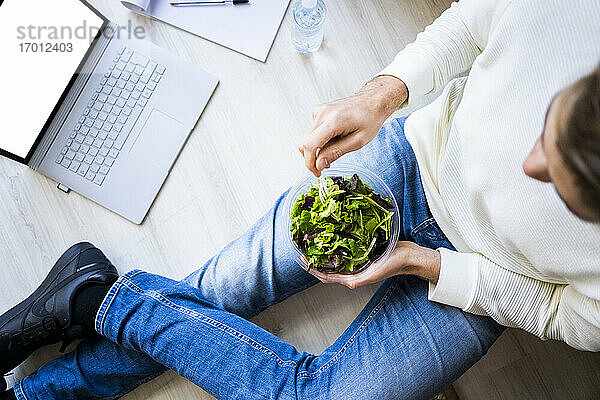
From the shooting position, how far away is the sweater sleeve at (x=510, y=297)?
892 millimetres

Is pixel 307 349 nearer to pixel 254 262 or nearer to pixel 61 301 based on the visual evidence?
pixel 254 262

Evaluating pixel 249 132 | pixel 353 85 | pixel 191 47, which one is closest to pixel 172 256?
pixel 249 132

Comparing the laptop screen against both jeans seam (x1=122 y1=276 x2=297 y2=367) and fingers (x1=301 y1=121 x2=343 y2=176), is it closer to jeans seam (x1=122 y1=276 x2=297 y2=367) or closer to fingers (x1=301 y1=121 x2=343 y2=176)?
jeans seam (x1=122 y1=276 x2=297 y2=367)

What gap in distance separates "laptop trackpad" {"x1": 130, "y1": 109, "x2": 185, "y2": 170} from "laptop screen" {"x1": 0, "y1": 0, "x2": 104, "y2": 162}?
20cm

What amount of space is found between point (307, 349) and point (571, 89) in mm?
901

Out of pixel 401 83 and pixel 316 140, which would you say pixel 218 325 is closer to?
pixel 316 140

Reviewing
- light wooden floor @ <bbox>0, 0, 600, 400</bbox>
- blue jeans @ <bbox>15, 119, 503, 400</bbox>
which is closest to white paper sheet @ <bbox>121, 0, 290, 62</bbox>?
light wooden floor @ <bbox>0, 0, 600, 400</bbox>

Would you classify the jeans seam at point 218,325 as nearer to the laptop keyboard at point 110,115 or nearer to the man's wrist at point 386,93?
the laptop keyboard at point 110,115

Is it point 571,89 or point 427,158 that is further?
point 427,158

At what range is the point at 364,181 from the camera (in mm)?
1033

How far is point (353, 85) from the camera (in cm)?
131

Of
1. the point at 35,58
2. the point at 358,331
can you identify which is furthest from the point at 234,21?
the point at 358,331

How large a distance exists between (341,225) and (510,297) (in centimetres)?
36

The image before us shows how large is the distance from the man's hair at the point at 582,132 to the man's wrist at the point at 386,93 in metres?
0.36
